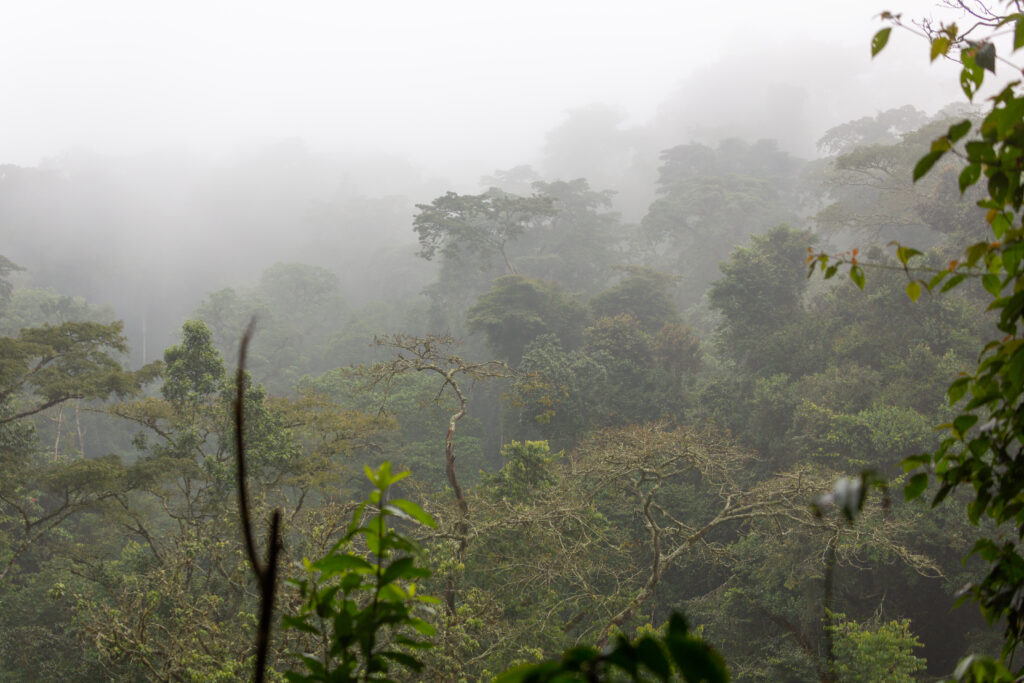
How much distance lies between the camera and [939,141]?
0.98m

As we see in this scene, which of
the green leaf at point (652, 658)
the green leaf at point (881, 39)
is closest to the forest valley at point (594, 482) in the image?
the green leaf at point (652, 658)

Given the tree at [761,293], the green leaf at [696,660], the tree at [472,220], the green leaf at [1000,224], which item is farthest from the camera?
the tree at [472,220]

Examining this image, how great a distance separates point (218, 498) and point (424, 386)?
979 centimetres

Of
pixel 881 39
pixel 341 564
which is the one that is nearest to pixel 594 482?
pixel 881 39

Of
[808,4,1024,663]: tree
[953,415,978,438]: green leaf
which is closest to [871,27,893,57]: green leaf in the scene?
[808,4,1024,663]: tree

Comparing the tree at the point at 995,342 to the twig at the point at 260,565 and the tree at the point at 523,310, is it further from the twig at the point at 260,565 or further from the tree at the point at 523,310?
the tree at the point at 523,310

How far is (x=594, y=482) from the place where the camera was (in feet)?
35.1

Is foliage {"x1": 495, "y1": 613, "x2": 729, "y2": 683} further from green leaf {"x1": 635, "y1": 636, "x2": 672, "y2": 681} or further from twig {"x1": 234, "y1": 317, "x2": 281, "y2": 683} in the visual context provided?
twig {"x1": 234, "y1": 317, "x2": 281, "y2": 683}

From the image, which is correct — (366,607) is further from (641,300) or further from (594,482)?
(641,300)

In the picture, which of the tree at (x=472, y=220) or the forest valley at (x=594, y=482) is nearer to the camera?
the forest valley at (x=594, y=482)

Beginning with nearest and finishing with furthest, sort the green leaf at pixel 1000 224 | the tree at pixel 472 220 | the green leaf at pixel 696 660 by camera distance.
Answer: the green leaf at pixel 696 660, the green leaf at pixel 1000 224, the tree at pixel 472 220

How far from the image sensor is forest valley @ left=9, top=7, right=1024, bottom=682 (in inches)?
48.9

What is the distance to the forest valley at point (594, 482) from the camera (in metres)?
1.24

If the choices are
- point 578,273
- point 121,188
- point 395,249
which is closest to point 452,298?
point 578,273
